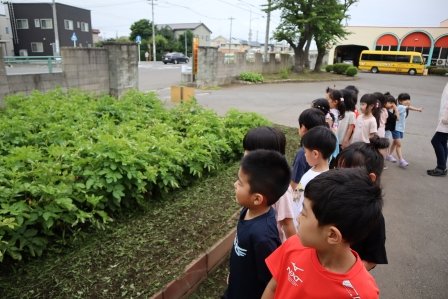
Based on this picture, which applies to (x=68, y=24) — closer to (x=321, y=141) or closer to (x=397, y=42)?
(x=397, y=42)

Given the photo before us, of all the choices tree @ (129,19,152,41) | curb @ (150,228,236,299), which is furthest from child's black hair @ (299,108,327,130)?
tree @ (129,19,152,41)

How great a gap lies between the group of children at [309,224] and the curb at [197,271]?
0.63 meters

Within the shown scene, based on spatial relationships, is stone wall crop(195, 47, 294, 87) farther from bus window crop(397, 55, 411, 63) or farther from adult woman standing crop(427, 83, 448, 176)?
bus window crop(397, 55, 411, 63)

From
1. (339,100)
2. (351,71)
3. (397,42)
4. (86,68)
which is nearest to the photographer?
(339,100)

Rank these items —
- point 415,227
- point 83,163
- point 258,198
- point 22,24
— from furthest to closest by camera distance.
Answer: point 22,24
point 415,227
point 83,163
point 258,198

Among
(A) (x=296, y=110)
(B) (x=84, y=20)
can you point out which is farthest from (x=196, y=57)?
(B) (x=84, y=20)

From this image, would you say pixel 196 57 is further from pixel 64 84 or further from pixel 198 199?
pixel 198 199

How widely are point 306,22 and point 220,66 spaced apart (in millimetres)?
9773

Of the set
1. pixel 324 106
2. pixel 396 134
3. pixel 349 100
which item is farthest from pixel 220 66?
pixel 324 106

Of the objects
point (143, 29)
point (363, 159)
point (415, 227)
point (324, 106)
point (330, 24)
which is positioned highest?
point (143, 29)

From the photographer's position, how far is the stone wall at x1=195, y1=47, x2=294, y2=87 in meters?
16.6

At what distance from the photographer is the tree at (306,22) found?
77.4ft

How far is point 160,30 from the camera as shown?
5825 centimetres

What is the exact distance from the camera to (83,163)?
3293mm
